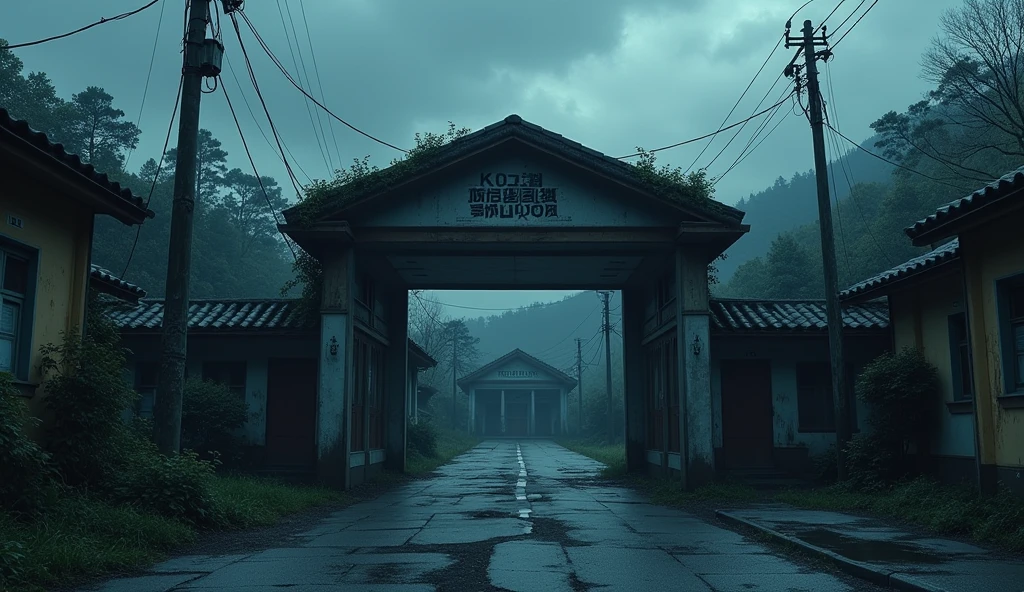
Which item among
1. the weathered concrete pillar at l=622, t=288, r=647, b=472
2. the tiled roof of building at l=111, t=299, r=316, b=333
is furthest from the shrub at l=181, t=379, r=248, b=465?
the weathered concrete pillar at l=622, t=288, r=647, b=472

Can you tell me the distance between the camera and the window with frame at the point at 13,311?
10.0 meters

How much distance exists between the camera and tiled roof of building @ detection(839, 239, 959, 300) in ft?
44.5

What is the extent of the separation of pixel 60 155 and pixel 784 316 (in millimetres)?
15115

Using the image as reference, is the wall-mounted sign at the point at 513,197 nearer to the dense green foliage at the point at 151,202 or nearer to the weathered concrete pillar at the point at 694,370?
the weathered concrete pillar at the point at 694,370

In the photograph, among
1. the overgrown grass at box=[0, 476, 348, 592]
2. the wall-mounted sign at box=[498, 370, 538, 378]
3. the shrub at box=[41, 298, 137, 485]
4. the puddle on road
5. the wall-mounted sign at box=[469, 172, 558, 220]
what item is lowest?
the puddle on road

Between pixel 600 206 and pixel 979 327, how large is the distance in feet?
24.3

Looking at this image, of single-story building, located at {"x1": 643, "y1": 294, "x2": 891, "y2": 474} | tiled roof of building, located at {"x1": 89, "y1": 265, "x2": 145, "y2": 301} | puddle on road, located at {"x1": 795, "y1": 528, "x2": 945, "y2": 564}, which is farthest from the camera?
single-story building, located at {"x1": 643, "y1": 294, "x2": 891, "y2": 474}

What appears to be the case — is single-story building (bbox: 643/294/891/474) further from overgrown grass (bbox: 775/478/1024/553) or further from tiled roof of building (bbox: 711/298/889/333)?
overgrown grass (bbox: 775/478/1024/553)

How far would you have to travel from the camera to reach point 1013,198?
32.4ft

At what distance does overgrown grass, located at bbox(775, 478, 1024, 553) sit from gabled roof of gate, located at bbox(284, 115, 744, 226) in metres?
5.32

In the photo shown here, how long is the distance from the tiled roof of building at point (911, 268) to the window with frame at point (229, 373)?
1290 centimetres

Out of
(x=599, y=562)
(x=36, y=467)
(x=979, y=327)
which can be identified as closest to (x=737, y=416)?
(x=979, y=327)

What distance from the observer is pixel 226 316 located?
64.5 feet

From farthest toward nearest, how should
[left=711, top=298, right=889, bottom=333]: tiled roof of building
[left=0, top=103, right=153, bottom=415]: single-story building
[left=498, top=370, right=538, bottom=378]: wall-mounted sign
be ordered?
[left=498, top=370, right=538, bottom=378]: wall-mounted sign < [left=711, top=298, right=889, bottom=333]: tiled roof of building < [left=0, top=103, right=153, bottom=415]: single-story building
